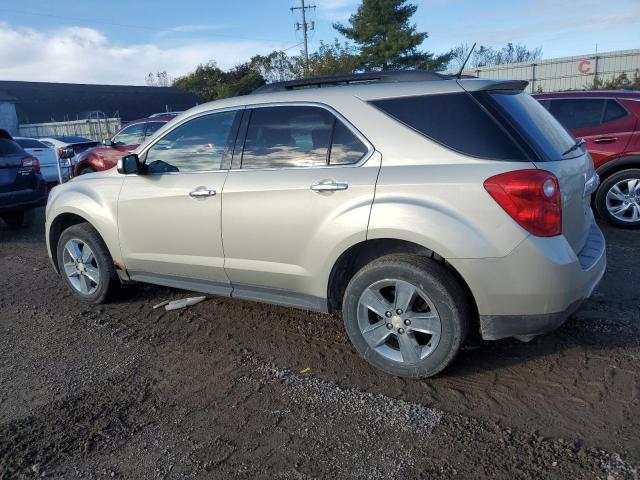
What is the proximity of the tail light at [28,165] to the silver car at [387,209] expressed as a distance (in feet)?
17.0

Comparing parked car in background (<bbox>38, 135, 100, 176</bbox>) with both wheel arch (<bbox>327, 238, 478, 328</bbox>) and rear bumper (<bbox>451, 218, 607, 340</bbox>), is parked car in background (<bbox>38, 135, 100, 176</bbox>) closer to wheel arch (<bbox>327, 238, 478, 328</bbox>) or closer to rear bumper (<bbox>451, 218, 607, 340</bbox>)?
wheel arch (<bbox>327, 238, 478, 328</bbox>)

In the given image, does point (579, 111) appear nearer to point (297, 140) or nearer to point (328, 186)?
point (297, 140)

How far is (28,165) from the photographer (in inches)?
342

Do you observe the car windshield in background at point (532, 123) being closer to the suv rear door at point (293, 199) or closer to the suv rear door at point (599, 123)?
the suv rear door at point (293, 199)

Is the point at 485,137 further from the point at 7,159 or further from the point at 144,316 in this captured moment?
the point at 7,159

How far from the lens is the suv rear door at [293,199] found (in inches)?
135

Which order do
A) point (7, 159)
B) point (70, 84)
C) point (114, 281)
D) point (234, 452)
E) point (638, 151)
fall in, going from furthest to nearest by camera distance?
point (70, 84)
point (7, 159)
point (638, 151)
point (114, 281)
point (234, 452)

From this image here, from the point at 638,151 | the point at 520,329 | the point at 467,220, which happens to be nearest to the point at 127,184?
the point at 467,220

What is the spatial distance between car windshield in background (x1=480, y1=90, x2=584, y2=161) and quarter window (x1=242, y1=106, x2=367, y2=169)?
34.1 inches

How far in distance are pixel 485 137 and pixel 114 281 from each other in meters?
3.52

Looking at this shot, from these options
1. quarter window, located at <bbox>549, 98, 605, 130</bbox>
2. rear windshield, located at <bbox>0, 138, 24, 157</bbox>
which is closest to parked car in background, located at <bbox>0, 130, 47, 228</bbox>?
rear windshield, located at <bbox>0, 138, 24, 157</bbox>

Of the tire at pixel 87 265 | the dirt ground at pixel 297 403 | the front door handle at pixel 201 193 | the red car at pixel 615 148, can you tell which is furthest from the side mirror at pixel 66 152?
the red car at pixel 615 148

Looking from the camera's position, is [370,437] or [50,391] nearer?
[370,437]

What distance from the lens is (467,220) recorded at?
3.06 m
